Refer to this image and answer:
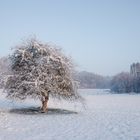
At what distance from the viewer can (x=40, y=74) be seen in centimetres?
3130

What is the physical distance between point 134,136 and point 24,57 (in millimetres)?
16495

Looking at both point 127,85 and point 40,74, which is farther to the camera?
point 127,85

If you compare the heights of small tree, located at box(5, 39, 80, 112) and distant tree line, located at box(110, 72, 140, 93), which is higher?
distant tree line, located at box(110, 72, 140, 93)

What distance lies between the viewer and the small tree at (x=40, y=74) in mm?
31422

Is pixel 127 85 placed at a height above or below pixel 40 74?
above

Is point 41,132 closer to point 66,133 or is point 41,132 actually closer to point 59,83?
point 66,133

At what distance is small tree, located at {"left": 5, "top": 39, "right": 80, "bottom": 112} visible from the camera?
31.4m

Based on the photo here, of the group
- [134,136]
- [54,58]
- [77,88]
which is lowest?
[134,136]

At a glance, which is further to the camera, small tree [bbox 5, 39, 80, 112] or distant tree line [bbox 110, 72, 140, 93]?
distant tree line [bbox 110, 72, 140, 93]

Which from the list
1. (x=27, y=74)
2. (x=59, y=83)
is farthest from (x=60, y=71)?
(x=27, y=74)

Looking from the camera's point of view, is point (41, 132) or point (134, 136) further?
point (41, 132)

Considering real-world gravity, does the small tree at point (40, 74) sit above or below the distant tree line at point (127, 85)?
below

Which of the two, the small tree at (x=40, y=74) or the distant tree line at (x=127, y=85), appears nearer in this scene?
the small tree at (x=40, y=74)

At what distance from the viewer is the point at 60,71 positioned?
32.5 metres
